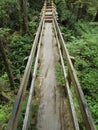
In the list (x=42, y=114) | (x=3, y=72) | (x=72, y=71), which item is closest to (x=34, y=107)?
(x=42, y=114)

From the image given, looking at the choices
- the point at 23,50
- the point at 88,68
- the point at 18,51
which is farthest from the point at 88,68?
the point at 18,51

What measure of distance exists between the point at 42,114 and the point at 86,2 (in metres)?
19.3

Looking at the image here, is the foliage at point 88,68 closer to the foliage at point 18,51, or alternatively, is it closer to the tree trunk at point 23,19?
the foliage at point 18,51

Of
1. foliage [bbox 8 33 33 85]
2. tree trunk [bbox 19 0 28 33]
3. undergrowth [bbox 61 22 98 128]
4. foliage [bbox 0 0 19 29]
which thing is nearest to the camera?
undergrowth [bbox 61 22 98 128]

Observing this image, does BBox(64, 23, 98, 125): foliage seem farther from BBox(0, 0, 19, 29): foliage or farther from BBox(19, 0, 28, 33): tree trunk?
BBox(0, 0, 19, 29): foliage

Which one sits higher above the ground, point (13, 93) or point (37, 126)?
point (37, 126)

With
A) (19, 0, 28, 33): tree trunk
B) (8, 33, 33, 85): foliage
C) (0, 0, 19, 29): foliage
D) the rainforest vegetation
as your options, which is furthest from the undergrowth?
(0, 0, 19, 29): foliage

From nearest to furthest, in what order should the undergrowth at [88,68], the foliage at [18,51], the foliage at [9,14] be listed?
the undergrowth at [88,68], the foliage at [18,51], the foliage at [9,14]

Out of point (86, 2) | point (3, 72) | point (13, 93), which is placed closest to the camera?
point (13, 93)

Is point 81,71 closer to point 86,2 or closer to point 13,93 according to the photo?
point 13,93

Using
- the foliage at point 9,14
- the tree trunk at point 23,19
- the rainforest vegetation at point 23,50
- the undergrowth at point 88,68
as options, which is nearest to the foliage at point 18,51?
the rainforest vegetation at point 23,50

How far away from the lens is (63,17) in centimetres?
2300

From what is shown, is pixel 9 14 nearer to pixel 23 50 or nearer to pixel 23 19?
pixel 23 19

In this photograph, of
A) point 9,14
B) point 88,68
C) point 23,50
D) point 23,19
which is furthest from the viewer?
point 9,14
